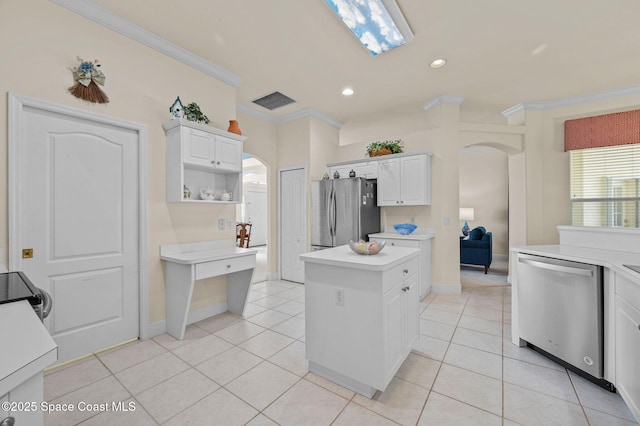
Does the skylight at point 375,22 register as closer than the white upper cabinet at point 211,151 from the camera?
Yes

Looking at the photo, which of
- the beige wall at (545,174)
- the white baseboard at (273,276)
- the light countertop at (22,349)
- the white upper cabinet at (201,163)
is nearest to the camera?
the light countertop at (22,349)

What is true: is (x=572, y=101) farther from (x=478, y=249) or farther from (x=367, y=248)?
(x=367, y=248)

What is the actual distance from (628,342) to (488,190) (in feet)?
20.1

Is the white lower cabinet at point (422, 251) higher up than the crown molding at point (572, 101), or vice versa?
the crown molding at point (572, 101)

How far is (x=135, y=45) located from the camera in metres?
2.70

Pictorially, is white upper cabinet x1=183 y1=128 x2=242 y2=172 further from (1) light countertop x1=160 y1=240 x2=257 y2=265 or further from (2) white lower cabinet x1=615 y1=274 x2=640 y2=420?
(2) white lower cabinet x1=615 y1=274 x2=640 y2=420

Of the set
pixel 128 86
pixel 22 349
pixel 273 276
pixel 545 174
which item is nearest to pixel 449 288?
pixel 545 174

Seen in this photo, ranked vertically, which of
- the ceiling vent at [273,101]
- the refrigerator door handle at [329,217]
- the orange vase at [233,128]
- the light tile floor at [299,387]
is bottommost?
the light tile floor at [299,387]

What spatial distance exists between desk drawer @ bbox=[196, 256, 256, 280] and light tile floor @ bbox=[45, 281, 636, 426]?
66 cm

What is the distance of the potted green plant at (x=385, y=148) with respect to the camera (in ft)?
14.9

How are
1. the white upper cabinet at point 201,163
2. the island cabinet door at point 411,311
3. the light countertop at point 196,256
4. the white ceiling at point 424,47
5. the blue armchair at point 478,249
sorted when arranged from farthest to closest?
the blue armchair at point 478,249
the white upper cabinet at point 201,163
the light countertop at point 196,256
the white ceiling at point 424,47
the island cabinet door at point 411,311

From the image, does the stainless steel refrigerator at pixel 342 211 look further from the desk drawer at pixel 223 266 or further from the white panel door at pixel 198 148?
the white panel door at pixel 198 148

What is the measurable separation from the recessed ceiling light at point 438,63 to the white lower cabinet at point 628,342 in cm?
269

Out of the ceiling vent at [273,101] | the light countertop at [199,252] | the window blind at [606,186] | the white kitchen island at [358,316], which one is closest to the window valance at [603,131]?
the window blind at [606,186]
